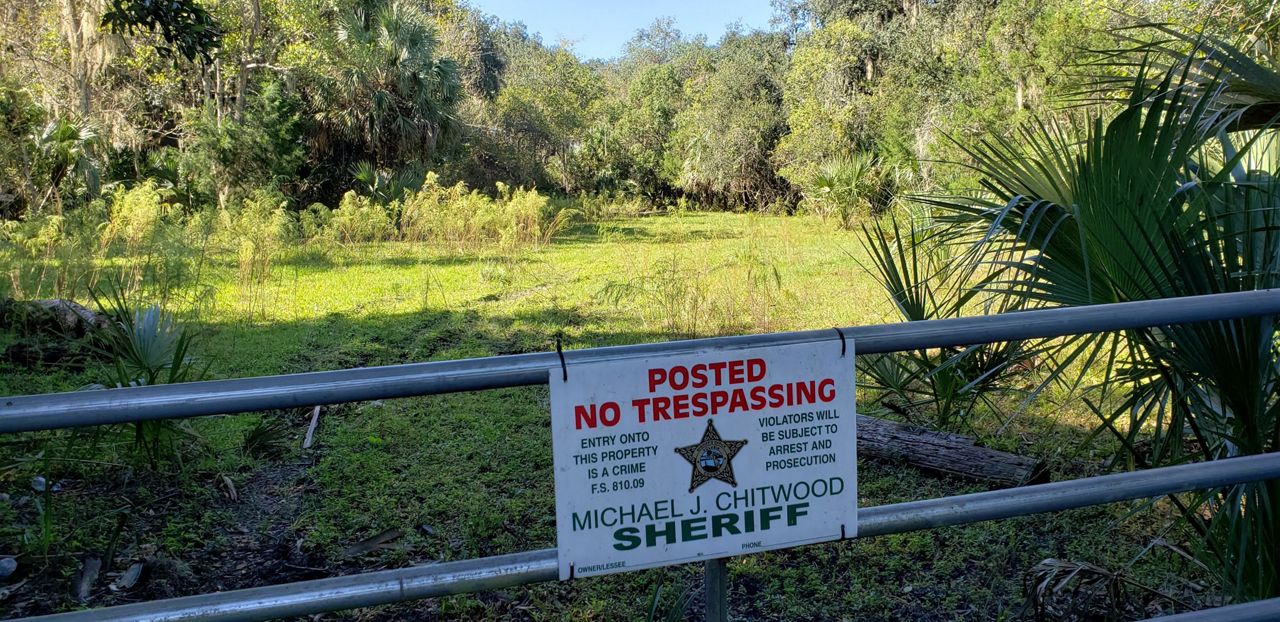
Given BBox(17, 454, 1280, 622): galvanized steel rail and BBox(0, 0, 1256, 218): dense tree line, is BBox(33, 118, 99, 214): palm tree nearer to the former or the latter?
BBox(0, 0, 1256, 218): dense tree line

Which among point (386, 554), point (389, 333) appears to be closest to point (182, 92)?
point (389, 333)

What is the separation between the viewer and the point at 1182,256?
246cm

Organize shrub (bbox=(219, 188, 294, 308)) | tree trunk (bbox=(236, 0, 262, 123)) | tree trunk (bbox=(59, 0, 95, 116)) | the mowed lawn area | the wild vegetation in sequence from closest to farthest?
the wild vegetation, the mowed lawn area, shrub (bbox=(219, 188, 294, 308)), tree trunk (bbox=(59, 0, 95, 116)), tree trunk (bbox=(236, 0, 262, 123))

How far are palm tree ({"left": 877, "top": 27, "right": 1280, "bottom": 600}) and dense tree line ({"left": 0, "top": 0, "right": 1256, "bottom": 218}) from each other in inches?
466

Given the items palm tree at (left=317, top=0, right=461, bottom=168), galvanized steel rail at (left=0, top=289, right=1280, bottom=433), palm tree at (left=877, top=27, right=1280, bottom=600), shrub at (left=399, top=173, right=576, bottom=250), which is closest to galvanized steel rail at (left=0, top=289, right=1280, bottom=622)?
galvanized steel rail at (left=0, top=289, right=1280, bottom=433)

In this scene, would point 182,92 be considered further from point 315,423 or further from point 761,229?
point 315,423

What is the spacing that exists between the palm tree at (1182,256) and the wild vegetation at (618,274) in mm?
15

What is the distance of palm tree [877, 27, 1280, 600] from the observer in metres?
2.46

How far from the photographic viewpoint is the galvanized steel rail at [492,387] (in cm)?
122

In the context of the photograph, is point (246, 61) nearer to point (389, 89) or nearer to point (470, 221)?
point (389, 89)

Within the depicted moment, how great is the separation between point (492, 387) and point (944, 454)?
14.4ft

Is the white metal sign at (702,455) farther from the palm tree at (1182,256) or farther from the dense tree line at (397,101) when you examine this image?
the dense tree line at (397,101)

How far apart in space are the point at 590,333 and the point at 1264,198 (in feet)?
21.4

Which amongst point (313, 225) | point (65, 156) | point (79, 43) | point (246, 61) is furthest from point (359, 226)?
point (246, 61)
